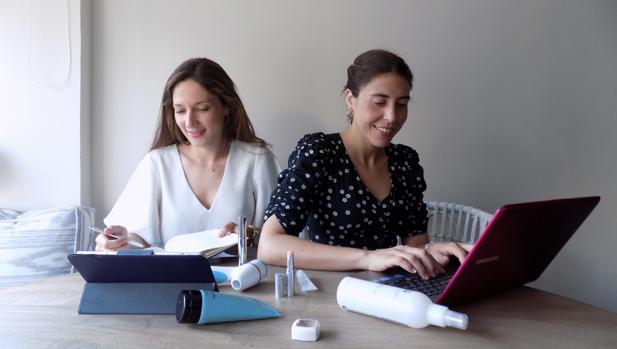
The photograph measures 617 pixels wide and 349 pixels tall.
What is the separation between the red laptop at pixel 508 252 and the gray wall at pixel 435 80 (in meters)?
0.95

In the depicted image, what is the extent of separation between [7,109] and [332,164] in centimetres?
116

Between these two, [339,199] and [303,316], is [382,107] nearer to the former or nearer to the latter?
[339,199]

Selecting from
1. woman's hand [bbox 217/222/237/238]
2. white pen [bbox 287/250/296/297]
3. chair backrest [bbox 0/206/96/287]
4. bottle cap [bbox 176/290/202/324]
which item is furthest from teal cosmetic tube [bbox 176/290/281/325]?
chair backrest [bbox 0/206/96/287]

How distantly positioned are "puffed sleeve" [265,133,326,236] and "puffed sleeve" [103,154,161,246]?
46 cm

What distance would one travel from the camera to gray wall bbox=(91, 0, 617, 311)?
1.79m

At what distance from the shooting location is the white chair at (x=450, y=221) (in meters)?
1.66

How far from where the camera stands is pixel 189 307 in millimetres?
722

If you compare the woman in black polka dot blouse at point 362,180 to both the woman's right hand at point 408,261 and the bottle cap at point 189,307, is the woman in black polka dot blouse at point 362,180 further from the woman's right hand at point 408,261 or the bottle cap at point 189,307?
the bottle cap at point 189,307

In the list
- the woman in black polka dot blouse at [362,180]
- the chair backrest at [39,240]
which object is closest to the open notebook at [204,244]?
the woman in black polka dot blouse at [362,180]

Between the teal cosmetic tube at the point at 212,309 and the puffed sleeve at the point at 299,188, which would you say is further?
the puffed sleeve at the point at 299,188

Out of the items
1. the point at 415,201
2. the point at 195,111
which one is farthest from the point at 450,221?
the point at 195,111

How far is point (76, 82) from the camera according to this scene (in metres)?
1.72

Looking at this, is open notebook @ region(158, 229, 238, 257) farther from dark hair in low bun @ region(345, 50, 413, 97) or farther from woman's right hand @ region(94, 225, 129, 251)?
dark hair in low bun @ region(345, 50, 413, 97)

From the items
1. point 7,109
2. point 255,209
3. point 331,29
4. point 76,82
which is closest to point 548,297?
point 255,209
